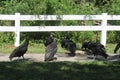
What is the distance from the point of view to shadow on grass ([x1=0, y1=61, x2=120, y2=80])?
923cm

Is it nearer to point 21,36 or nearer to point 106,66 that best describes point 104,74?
point 106,66

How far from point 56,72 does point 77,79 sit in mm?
865

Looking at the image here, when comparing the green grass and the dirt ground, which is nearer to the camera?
the dirt ground

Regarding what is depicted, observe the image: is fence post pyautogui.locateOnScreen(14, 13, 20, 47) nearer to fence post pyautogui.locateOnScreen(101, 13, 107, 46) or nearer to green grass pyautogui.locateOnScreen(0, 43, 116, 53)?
green grass pyautogui.locateOnScreen(0, 43, 116, 53)

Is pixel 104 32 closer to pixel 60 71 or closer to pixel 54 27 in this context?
pixel 54 27

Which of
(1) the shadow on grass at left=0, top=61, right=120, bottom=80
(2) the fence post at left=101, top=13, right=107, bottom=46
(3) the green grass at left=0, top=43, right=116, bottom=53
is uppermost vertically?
(2) the fence post at left=101, top=13, right=107, bottom=46

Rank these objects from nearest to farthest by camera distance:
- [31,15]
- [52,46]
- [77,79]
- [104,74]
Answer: [77,79] < [104,74] < [52,46] < [31,15]

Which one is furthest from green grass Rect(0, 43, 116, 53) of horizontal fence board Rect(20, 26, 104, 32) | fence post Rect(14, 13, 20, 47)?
horizontal fence board Rect(20, 26, 104, 32)

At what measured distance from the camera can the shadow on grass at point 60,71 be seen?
923 cm

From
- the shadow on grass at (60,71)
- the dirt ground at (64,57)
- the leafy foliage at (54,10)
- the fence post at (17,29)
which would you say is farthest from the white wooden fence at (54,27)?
the shadow on grass at (60,71)

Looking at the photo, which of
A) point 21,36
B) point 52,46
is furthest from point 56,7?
point 52,46

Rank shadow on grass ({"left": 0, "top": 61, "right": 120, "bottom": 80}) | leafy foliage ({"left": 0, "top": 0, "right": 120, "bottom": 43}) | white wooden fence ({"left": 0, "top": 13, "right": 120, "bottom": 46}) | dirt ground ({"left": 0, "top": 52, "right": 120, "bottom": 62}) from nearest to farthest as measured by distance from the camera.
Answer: shadow on grass ({"left": 0, "top": 61, "right": 120, "bottom": 80}), dirt ground ({"left": 0, "top": 52, "right": 120, "bottom": 62}), white wooden fence ({"left": 0, "top": 13, "right": 120, "bottom": 46}), leafy foliage ({"left": 0, "top": 0, "right": 120, "bottom": 43})

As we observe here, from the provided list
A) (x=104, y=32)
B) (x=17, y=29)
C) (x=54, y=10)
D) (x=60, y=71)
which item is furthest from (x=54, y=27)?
(x=60, y=71)

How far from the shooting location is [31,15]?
1570 cm
